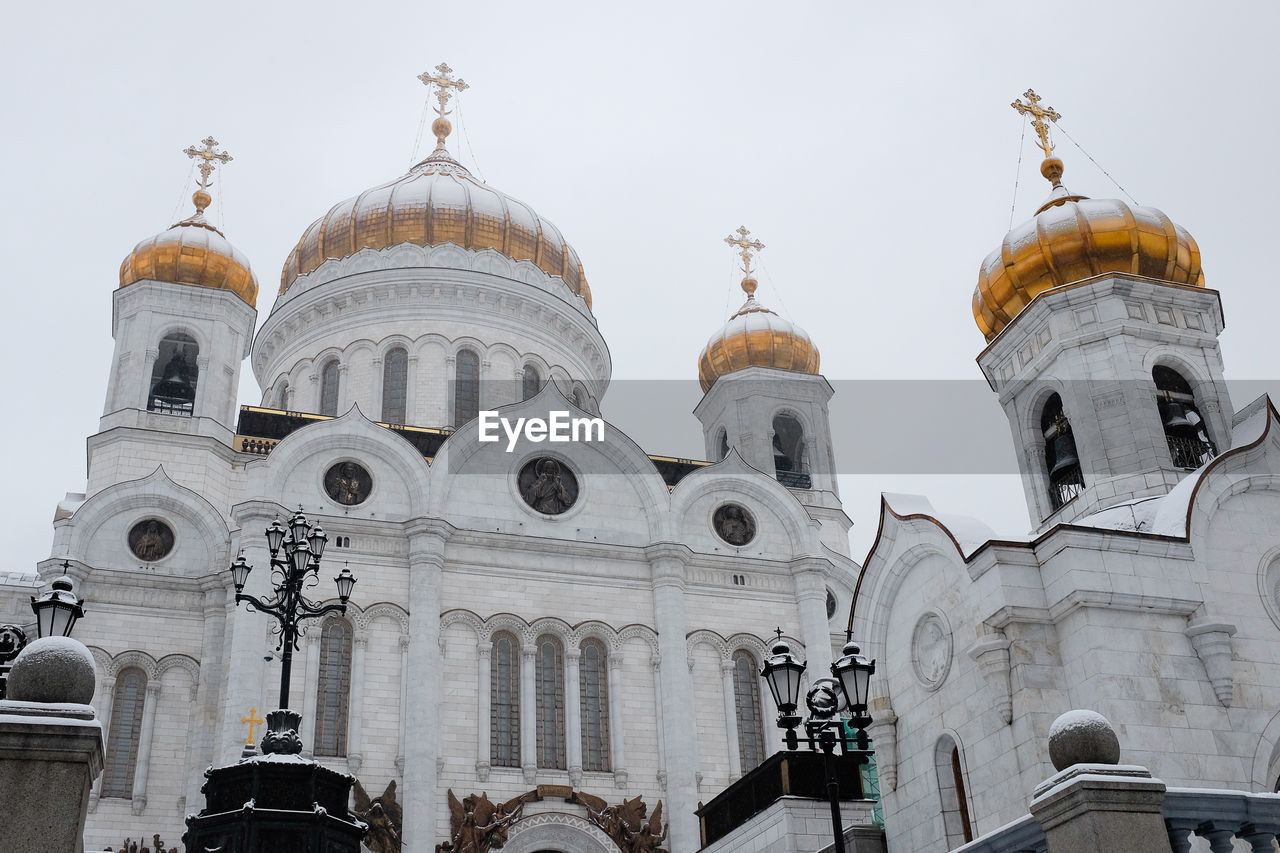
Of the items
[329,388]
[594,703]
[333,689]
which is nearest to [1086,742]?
[594,703]

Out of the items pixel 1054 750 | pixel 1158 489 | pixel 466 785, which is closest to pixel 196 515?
pixel 466 785

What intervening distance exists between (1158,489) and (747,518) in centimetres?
1126

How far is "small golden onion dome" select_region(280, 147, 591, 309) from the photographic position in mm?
29922

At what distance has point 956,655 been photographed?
13922 millimetres

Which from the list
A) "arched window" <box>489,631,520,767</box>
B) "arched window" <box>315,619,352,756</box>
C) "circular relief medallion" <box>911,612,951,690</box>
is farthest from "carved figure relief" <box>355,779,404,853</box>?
"circular relief medallion" <box>911,612,951,690</box>

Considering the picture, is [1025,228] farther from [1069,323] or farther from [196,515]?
[196,515]

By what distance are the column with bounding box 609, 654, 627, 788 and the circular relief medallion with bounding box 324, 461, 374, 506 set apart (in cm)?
560

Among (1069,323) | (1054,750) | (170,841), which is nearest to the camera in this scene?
(1054,750)

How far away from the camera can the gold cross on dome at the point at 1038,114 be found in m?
18.5

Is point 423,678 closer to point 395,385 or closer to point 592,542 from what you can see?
point 592,542

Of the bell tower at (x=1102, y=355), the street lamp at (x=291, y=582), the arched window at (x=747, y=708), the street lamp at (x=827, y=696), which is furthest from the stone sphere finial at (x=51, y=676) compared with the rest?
the arched window at (x=747, y=708)

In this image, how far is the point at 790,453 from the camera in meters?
29.4

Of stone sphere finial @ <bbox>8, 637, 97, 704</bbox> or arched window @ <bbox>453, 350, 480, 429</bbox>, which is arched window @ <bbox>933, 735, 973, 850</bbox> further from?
arched window @ <bbox>453, 350, 480, 429</bbox>

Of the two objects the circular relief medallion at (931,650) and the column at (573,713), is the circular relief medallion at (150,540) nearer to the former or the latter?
the column at (573,713)
